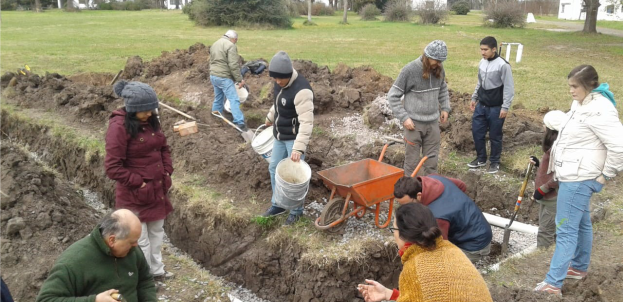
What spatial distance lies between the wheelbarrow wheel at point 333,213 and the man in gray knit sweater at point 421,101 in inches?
36.8

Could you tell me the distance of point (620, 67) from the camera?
15531mm

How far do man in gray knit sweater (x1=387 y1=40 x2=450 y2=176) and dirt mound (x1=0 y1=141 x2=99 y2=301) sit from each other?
381 centimetres

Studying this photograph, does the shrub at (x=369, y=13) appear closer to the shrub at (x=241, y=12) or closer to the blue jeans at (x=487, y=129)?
the shrub at (x=241, y=12)

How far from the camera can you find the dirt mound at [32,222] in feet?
15.4

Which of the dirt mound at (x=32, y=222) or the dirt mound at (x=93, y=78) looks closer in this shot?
the dirt mound at (x=32, y=222)

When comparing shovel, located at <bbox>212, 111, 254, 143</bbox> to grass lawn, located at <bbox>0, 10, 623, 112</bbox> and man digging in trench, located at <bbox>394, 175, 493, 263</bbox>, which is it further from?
grass lawn, located at <bbox>0, 10, 623, 112</bbox>

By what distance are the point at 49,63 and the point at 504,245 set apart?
599 inches

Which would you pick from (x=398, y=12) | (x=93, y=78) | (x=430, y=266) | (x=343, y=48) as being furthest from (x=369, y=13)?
(x=430, y=266)

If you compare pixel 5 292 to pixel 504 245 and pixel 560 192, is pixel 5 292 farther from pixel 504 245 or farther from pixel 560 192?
pixel 504 245

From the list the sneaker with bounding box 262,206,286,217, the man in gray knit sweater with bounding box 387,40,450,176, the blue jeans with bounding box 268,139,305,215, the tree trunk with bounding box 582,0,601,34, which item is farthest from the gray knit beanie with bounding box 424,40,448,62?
the tree trunk with bounding box 582,0,601,34

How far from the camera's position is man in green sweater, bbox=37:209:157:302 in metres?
2.67

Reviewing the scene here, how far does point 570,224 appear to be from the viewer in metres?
4.04

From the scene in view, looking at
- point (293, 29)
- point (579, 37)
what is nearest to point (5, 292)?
point (579, 37)

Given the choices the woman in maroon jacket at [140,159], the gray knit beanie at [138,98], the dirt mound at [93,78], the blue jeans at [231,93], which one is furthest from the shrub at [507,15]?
the gray knit beanie at [138,98]
